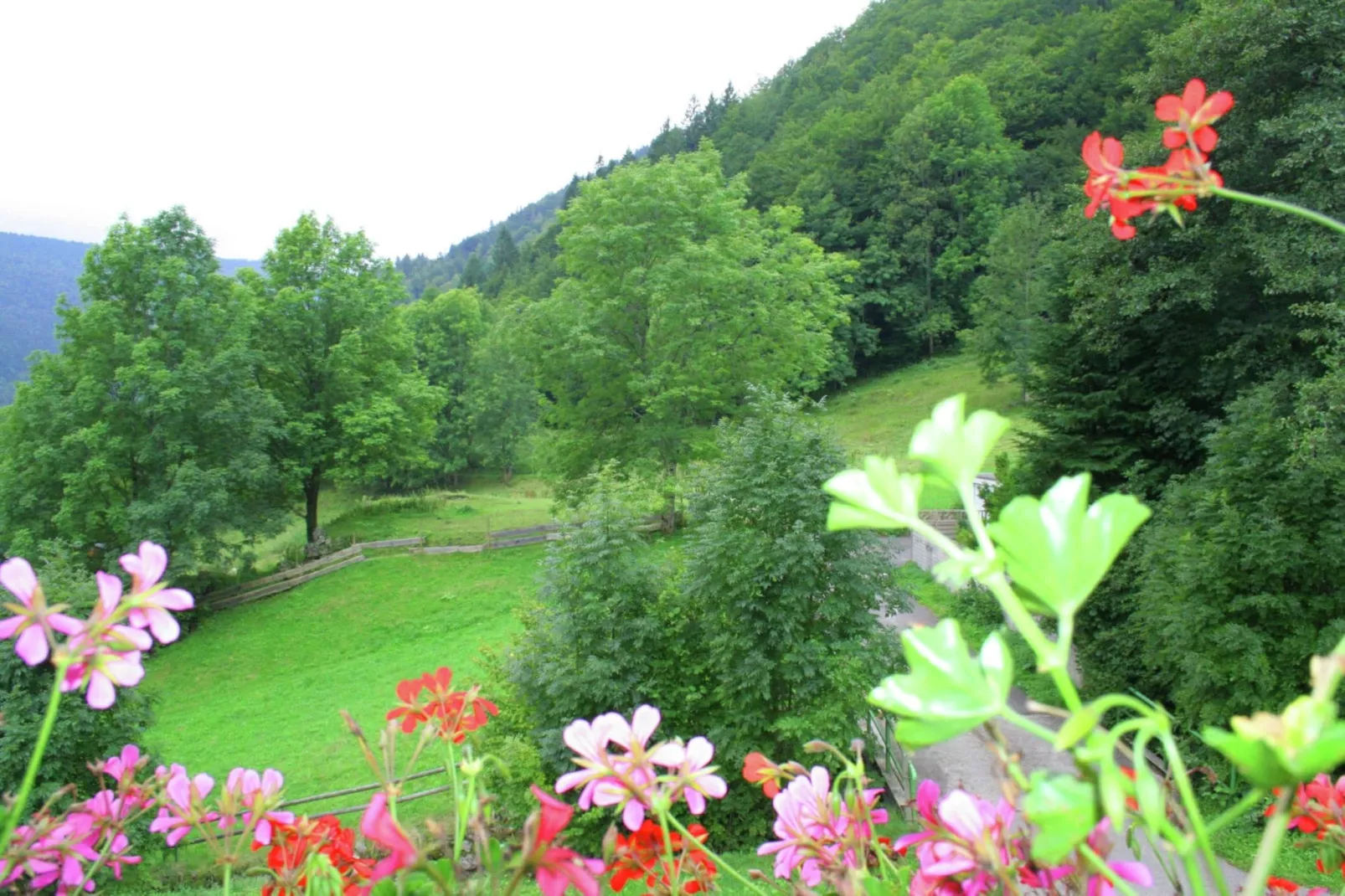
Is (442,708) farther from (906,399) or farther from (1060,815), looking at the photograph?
(906,399)

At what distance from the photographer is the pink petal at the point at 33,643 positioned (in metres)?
0.70

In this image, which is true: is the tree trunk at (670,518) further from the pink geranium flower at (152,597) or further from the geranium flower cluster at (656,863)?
the pink geranium flower at (152,597)

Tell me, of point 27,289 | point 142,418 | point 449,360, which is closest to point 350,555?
point 142,418

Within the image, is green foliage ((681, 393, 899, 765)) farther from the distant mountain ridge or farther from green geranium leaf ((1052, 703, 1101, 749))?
the distant mountain ridge

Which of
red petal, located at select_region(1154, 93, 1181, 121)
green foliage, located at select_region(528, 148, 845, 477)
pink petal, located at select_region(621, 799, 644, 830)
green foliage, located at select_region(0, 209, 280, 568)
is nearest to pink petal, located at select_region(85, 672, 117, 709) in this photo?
pink petal, located at select_region(621, 799, 644, 830)

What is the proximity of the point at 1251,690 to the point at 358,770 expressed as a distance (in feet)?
36.6

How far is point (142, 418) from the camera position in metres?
17.9

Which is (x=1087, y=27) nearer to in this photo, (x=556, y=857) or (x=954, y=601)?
(x=954, y=601)

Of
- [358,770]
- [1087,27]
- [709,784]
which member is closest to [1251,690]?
[709,784]

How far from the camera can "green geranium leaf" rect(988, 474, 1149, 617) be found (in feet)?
1.41

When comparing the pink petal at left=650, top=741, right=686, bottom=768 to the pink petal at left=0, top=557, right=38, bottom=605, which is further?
the pink petal at left=650, top=741, right=686, bottom=768

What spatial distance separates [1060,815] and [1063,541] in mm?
139

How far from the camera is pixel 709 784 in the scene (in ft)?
3.22

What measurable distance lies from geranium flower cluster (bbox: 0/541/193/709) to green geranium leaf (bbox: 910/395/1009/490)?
0.62 metres
